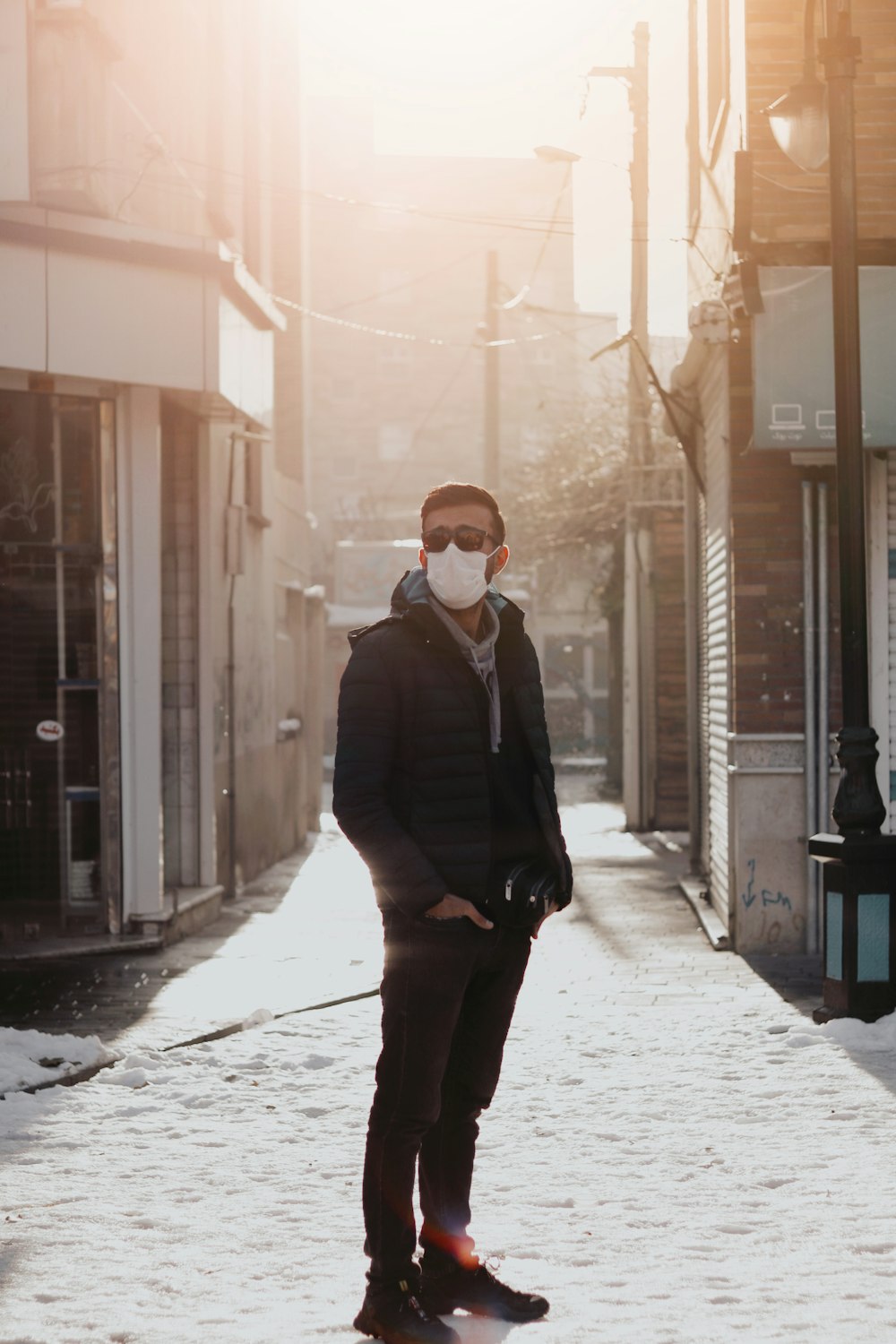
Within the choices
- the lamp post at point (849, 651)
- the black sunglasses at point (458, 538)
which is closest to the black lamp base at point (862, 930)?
the lamp post at point (849, 651)

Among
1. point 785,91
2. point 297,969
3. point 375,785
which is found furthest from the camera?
point 785,91

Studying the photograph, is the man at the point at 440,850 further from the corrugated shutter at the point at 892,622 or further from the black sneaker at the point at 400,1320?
the corrugated shutter at the point at 892,622

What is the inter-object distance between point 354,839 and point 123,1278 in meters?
1.55

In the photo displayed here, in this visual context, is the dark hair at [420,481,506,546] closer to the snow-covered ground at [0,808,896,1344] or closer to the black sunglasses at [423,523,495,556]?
the black sunglasses at [423,523,495,556]

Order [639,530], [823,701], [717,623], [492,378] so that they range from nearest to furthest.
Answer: [823,701] < [717,623] < [639,530] < [492,378]

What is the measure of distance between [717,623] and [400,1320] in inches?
376

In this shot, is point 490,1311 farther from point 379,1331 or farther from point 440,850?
point 440,850

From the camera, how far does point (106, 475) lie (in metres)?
11.8

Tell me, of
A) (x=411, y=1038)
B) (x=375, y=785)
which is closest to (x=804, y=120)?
(x=375, y=785)

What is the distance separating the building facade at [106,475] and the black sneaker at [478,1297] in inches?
297

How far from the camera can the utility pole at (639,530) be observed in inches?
912

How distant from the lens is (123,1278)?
4.93m

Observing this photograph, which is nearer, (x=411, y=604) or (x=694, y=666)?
(x=411, y=604)

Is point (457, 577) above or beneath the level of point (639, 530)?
beneath
